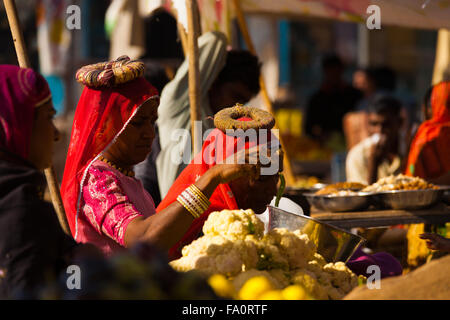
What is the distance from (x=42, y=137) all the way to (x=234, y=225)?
62 centimetres

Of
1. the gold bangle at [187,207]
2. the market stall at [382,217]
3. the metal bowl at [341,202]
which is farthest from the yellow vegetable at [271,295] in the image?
the metal bowl at [341,202]

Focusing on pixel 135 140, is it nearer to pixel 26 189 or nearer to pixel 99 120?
pixel 99 120

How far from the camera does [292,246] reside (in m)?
1.91

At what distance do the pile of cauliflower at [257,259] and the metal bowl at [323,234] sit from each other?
14cm

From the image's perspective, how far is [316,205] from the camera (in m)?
3.66

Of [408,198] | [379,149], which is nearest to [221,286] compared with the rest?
[408,198]

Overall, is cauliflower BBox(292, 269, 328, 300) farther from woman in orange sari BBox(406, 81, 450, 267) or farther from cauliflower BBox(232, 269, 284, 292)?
woman in orange sari BBox(406, 81, 450, 267)

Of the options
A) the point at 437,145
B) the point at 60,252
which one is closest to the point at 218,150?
the point at 60,252

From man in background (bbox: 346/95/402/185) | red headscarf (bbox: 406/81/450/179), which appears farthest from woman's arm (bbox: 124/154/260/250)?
man in background (bbox: 346/95/402/185)

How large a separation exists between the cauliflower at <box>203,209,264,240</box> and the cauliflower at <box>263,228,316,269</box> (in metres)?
0.05

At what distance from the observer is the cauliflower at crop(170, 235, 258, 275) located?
1724 millimetres

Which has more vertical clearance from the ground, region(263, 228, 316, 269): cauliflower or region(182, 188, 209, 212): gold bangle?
region(182, 188, 209, 212): gold bangle
